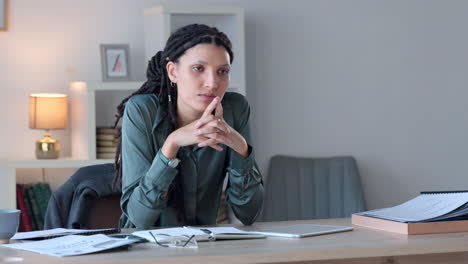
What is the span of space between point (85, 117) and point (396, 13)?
198 centimetres

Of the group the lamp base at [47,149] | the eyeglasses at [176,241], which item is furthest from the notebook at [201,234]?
the lamp base at [47,149]

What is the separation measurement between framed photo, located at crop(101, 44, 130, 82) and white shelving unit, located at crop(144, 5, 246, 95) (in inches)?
5.1

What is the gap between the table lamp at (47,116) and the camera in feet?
10.9

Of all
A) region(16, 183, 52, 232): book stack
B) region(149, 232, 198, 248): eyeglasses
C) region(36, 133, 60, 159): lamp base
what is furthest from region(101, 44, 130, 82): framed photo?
region(149, 232, 198, 248): eyeglasses

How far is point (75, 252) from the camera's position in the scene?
1.39 meters

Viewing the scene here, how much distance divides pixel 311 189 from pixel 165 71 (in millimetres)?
1886

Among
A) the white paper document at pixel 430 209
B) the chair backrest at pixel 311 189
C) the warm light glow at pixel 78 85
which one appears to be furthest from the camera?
the chair backrest at pixel 311 189

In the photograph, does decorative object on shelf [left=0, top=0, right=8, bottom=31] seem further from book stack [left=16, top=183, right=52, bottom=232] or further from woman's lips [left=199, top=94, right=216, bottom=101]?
woman's lips [left=199, top=94, right=216, bottom=101]

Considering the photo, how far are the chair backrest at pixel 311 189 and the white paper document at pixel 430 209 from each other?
1.88m

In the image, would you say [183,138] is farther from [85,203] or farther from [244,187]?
[85,203]

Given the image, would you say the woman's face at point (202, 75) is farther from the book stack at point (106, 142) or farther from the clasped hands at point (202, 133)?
the book stack at point (106, 142)

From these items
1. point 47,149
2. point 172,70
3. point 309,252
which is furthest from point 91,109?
point 309,252

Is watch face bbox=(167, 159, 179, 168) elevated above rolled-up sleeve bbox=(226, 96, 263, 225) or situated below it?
above

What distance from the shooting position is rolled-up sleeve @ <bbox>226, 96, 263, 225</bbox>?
2.04 metres
